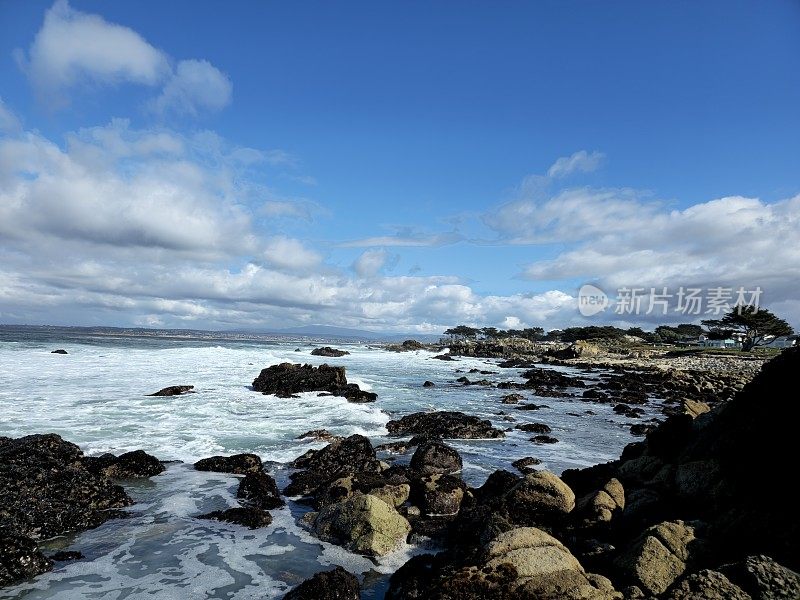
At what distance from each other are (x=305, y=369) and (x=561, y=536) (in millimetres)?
25829

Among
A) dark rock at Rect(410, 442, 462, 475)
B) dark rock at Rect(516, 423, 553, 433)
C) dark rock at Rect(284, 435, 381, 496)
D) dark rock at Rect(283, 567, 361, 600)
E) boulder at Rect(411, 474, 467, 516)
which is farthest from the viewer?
dark rock at Rect(516, 423, 553, 433)

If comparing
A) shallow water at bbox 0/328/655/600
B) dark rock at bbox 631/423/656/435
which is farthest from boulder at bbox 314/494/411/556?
dark rock at bbox 631/423/656/435

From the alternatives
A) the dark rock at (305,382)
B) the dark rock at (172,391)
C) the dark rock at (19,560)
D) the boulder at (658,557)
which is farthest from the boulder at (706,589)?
the dark rock at (172,391)

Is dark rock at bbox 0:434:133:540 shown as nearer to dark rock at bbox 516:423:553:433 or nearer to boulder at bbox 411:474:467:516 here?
boulder at bbox 411:474:467:516

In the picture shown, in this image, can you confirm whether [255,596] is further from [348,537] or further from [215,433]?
[215,433]

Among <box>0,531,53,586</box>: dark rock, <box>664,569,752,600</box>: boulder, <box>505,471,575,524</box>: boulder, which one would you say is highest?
<box>664,569,752,600</box>: boulder

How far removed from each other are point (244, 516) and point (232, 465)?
379cm

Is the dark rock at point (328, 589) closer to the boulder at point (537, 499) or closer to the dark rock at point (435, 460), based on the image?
the boulder at point (537, 499)

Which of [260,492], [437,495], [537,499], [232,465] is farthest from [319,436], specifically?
[537,499]

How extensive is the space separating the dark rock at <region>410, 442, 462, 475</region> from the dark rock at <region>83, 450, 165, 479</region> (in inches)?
270

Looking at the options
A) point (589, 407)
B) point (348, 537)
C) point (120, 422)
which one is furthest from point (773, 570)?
point (589, 407)

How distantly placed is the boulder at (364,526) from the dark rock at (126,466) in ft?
19.5

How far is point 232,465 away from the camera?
1276cm

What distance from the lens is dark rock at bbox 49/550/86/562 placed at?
24.6ft
